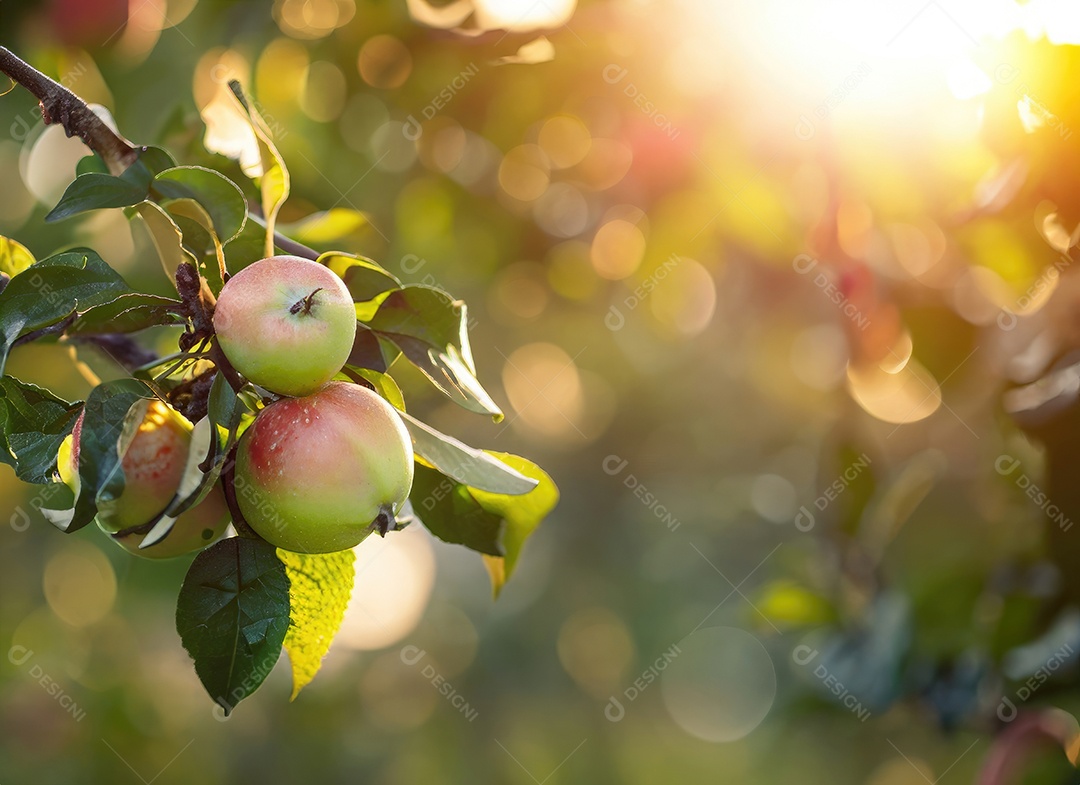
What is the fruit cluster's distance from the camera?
61 centimetres

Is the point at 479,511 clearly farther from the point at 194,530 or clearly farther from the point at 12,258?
the point at 12,258

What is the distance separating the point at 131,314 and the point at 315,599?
26 centimetres

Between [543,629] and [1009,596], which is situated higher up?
[1009,596]

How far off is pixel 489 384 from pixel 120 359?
2299 millimetres

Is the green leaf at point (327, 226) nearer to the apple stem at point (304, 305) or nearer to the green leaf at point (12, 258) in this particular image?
the green leaf at point (12, 258)

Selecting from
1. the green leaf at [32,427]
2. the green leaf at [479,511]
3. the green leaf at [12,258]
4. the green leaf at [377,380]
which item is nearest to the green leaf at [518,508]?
the green leaf at [479,511]

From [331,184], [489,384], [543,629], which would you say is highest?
[331,184]

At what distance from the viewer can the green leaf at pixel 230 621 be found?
2.04ft

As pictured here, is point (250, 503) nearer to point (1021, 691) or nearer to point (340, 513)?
point (340, 513)

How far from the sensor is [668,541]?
4039mm

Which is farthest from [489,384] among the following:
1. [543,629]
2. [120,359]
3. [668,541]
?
[120,359]

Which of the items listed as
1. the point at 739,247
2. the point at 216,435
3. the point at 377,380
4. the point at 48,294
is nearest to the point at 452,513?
the point at 377,380

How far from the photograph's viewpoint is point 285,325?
0.59 meters

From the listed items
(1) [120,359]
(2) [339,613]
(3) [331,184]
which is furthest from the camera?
(3) [331,184]
